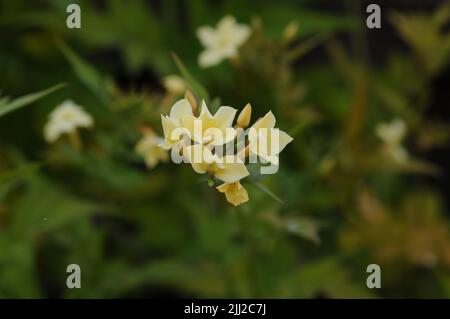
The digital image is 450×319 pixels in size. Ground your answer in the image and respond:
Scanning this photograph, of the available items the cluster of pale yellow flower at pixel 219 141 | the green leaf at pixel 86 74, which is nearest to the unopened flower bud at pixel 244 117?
the cluster of pale yellow flower at pixel 219 141

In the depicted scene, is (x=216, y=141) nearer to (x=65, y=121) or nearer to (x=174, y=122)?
(x=174, y=122)

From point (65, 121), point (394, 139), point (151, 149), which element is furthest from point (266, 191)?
point (394, 139)

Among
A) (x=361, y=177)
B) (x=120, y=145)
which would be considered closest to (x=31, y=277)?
(x=120, y=145)

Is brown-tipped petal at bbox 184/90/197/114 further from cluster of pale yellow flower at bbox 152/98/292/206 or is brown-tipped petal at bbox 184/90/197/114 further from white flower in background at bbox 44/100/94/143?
white flower in background at bbox 44/100/94/143

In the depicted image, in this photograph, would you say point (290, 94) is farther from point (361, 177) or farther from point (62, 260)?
point (62, 260)

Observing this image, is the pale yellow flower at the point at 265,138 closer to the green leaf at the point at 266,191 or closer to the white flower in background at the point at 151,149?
the green leaf at the point at 266,191

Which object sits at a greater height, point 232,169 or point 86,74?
point 86,74
